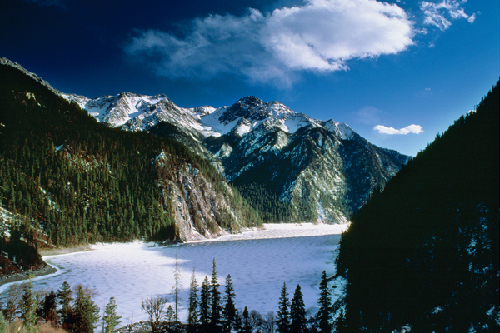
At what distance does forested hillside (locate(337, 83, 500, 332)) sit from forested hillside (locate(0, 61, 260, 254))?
214 ft

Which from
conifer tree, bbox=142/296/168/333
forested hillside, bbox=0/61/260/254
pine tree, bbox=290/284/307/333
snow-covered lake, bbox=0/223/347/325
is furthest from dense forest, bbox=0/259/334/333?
forested hillside, bbox=0/61/260/254

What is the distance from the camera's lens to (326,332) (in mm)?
20000

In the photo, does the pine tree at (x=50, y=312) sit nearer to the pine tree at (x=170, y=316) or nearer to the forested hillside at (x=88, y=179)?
the pine tree at (x=170, y=316)

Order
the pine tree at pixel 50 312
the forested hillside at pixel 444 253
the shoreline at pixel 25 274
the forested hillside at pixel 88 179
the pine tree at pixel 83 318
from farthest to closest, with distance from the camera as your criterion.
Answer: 1. the forested hillside at pixel 88 179
2. the shoreline at pixel 25 274
3. the pine tree at pixel 50 312
4. the pine tree at pixel 83 318
5. the forested hillside at pixel 444 253

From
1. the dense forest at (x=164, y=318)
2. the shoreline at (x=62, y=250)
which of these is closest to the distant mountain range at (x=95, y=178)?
the shoreline at (x=62, y=250)

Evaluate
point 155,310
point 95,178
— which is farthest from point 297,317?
point 95,178

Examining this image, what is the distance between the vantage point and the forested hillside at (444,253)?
1800 cm

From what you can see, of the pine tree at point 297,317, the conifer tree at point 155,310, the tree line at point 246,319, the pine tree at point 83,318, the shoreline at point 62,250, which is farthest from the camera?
the shoreline at point 62,250

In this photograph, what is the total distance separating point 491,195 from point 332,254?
41.1 m

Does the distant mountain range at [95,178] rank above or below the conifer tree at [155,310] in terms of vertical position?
above

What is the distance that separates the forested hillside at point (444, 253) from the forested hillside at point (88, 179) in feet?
214

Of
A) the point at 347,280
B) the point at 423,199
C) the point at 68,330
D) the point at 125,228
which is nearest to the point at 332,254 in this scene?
the point at 347,280

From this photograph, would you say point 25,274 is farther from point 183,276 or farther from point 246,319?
point 246,319

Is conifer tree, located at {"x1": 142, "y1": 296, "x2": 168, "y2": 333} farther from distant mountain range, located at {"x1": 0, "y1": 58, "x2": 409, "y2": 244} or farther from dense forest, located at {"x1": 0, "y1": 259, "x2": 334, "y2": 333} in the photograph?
distant mountain range, located at {"x1": 0, "y1": 58, "x2": 409, "y2": 244}
